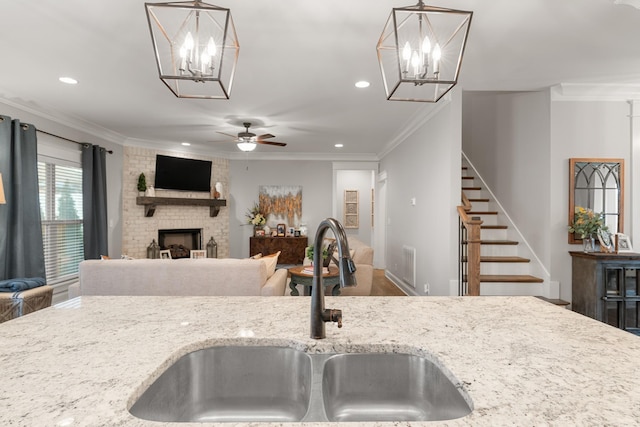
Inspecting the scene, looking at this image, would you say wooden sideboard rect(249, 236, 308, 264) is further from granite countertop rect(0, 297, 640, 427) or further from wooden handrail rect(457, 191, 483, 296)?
granite countertop rect(0, 297, 640, 427)

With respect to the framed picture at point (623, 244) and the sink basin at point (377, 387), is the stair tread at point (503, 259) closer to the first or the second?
the framed picture at point (623, 244)

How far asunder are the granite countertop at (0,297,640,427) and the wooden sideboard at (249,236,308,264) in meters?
5.53

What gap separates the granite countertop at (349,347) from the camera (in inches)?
23.6

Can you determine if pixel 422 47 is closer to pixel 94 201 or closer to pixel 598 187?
pixel 598 187

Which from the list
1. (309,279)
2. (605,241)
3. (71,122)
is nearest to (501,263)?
(605,241)

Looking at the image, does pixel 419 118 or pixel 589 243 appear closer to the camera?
pixel 589 243

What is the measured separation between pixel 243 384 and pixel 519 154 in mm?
4329

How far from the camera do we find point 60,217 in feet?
15.6

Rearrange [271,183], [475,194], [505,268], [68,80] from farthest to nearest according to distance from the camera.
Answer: [271,183] < [475,194] < [505,268] < [68,80]

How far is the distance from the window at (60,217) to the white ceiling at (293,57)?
0.73m

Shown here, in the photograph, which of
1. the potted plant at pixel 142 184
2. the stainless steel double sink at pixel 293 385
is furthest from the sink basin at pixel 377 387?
the potted plant at pixel 142 184

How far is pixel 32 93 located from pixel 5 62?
2.89 ft

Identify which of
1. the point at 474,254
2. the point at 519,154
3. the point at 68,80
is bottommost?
the point at 474,254

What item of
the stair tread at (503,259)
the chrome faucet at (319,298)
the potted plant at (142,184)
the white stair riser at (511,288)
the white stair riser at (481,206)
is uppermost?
the potted plant at (142,184)
